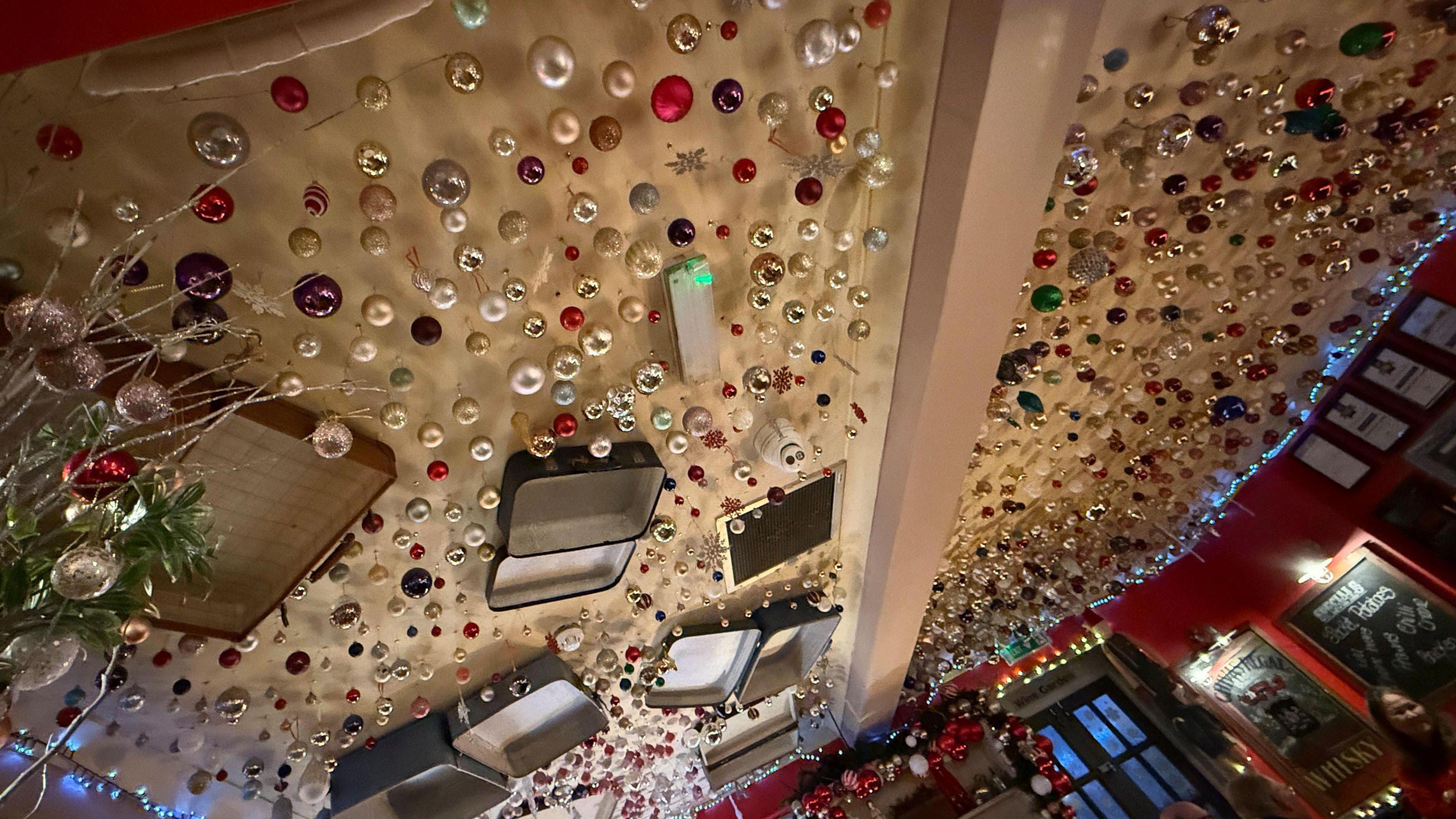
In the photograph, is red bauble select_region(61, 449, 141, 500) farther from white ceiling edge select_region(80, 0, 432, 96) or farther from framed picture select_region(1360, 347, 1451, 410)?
framed picture select_region(1360, 347, 1451, 410)

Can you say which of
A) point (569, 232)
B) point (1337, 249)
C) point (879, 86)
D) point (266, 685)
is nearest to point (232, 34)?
point (569, 232)

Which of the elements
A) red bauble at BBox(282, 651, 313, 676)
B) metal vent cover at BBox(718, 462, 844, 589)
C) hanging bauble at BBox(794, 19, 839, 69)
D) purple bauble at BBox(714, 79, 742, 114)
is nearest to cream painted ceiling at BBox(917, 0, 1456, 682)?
metal vent cover at BBox(718, 462, 844, 589)

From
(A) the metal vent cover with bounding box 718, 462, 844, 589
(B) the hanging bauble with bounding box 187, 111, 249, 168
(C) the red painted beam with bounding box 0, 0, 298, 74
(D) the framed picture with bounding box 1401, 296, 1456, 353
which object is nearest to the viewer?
(C) the red painted beam with bounding box 0, 0, 298, 74

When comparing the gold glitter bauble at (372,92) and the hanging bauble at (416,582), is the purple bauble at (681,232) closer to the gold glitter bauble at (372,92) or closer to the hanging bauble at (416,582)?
the gold glitter bauble at (372,92)

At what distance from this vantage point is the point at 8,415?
3.35 ft

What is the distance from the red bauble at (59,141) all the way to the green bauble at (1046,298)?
237 cm

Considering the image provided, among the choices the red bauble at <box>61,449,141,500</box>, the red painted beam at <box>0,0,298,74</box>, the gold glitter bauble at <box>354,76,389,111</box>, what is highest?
the gold glitter bauble at <box>354,76,389,111</box>

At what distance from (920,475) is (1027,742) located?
1962mm

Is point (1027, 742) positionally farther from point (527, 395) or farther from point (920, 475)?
point (527, 395)

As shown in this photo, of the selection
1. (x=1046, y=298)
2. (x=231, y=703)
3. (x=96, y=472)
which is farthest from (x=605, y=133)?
(x=231, y=703)

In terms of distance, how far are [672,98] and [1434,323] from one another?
3.48 meters

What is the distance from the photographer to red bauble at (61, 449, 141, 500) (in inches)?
40.6

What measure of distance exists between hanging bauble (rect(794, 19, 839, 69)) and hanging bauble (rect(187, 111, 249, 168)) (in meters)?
1.11

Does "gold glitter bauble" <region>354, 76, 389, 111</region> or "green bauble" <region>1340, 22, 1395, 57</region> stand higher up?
"gold glitter bauble" <region>354, 76, 389, 111</region>
